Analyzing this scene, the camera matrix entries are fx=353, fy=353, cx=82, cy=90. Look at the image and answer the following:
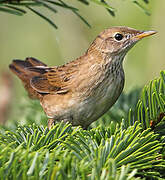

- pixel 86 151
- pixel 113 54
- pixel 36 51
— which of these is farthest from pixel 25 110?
pixel 36 51

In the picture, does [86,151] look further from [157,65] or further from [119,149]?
[157,65]

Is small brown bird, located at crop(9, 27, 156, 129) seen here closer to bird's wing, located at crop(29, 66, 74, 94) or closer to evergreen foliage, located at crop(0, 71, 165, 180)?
bird's wing, located at crop(29, 66, 74, 94)

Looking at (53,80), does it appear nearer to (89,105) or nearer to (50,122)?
(50,122)

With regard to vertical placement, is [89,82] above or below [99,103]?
above

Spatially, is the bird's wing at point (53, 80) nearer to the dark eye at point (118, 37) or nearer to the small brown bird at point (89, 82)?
the small brown bird at point (89, 82)

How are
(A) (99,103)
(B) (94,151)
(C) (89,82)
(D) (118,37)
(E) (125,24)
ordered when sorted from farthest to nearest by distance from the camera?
1. (E) (125,24)
2. (D) (118,37)
3. (C) (89,82)
4. (A) (99,103)
5. (B) (94,151)

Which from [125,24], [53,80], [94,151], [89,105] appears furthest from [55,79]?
[94,151]
